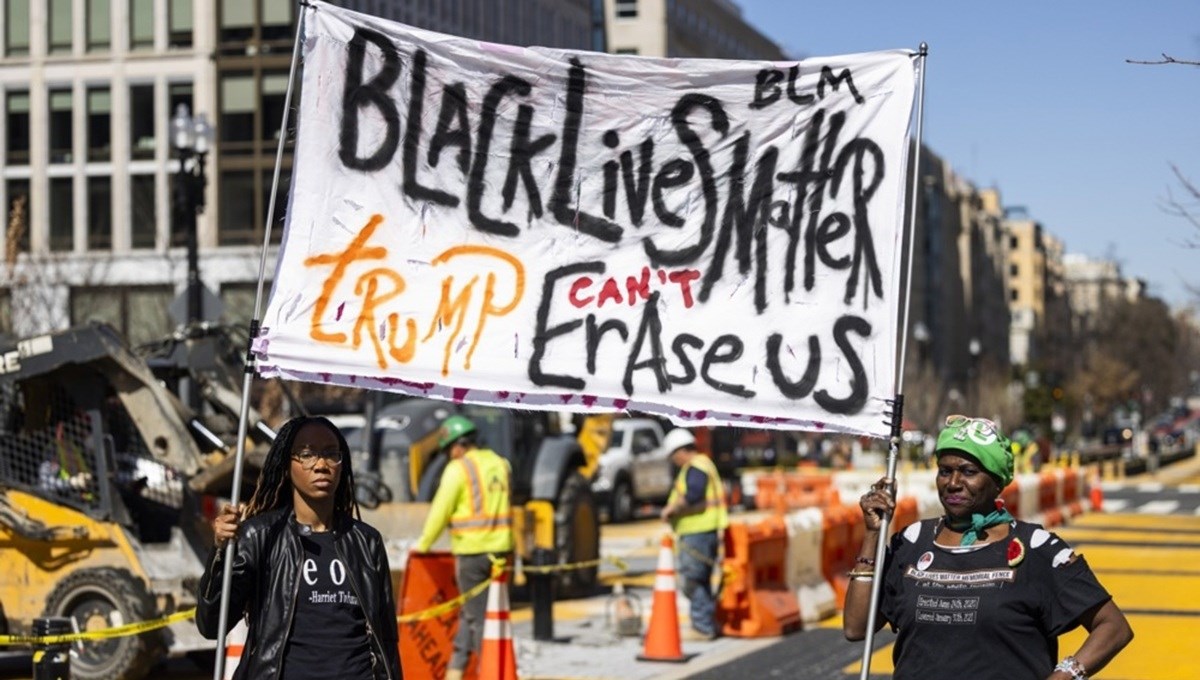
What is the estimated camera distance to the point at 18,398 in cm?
1298

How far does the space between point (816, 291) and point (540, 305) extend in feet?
3.28

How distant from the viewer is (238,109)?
56094 millimetres

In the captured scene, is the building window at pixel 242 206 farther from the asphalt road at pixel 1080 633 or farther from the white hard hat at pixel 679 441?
the white hard hat at pixel 679 441

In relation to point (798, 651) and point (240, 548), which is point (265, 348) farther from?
point (798, 651)

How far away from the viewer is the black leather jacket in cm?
554

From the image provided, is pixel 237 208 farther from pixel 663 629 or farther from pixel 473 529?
pixel 473 529

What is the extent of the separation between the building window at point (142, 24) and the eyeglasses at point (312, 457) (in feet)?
173

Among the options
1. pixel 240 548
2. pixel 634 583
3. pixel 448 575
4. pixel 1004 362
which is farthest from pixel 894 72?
pixel 1004 362

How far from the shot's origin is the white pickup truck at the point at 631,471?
33.2m

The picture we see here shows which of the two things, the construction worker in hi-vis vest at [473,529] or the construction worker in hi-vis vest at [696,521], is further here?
the construction worker in hi-vis vest at [696,521]

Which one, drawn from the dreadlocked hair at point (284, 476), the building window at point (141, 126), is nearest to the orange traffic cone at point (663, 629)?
the dreadlocked hair at point (284, 476)

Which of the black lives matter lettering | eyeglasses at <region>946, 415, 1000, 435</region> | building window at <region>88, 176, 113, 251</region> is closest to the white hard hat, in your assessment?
the black lives matter lettering

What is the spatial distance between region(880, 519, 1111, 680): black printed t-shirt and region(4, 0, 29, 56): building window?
5519cm

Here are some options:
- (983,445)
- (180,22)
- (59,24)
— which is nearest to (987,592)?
(983,445)
